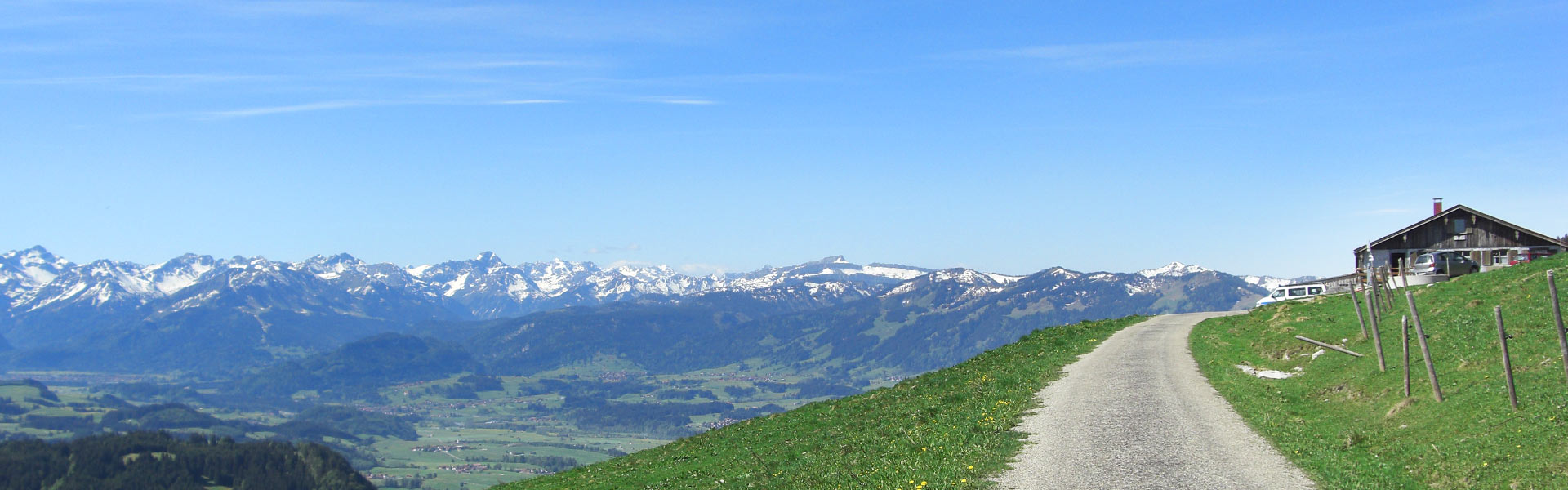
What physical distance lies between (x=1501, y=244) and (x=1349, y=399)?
2656 inches

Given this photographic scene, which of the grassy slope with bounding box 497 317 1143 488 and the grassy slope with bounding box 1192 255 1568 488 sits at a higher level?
the grassy slope with bounding box 1192 255 1568 488

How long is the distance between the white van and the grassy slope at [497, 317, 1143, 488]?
27053mm

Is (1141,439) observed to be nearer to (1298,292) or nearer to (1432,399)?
(1432,399)

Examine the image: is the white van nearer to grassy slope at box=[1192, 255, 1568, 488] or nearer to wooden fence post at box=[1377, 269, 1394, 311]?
wooden fence post at box=[1377, 269, 1394, 311]

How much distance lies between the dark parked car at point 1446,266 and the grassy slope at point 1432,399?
1907 cm

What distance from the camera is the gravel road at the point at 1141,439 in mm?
21109

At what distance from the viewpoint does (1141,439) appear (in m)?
25.4

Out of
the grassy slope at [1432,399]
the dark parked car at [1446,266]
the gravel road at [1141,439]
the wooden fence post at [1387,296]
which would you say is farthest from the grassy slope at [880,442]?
the dark parked car at [1446,266]

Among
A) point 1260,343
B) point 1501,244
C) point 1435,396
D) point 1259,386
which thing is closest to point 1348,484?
point 1435,396

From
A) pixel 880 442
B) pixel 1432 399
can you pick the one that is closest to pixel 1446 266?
pixel 1432 399

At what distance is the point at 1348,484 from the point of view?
20094 millimetres

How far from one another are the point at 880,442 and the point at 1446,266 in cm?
5379

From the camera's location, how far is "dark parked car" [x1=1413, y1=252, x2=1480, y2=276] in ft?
208

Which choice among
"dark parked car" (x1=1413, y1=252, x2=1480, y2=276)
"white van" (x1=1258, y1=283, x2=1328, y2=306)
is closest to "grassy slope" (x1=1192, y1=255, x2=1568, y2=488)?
"dark parked car" (x1=1413, y1=252, x2=1480, y2=276)
